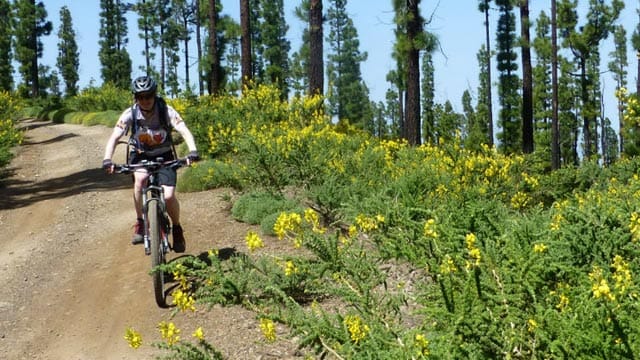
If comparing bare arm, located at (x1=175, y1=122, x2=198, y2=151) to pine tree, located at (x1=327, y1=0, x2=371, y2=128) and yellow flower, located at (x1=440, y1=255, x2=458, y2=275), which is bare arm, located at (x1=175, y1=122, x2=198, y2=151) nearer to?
yellow flower, located at (x1=440, y1=255, x2=458, y2=275)

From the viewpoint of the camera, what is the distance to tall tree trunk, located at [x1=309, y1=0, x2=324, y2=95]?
48.7 ft

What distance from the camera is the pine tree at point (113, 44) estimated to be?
58938 mm

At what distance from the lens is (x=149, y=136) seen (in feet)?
21.3

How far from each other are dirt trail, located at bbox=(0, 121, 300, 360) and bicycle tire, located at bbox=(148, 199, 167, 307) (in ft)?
0.83

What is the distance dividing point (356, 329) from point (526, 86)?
72.8 feet

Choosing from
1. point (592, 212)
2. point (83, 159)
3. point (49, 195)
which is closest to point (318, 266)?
point (592, 212)

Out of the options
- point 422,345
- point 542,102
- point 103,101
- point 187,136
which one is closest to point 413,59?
point 187,136

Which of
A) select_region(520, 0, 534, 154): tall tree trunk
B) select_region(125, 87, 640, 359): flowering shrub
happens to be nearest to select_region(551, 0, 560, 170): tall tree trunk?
select_region(520, 0, 534, 154): tall tree trunk

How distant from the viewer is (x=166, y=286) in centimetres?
681

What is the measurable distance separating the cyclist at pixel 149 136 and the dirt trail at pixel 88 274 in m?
0.87

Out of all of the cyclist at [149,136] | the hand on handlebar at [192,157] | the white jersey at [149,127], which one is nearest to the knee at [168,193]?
the cyclist at [149,136]

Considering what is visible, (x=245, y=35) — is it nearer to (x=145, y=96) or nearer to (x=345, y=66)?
(x=145, y=96)

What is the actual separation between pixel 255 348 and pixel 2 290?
3.81m

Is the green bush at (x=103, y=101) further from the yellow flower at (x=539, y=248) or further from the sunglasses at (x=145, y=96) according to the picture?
the yellow flower at (x=539, y=248)
